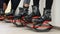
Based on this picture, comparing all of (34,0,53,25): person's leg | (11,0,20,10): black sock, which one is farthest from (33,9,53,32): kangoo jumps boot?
(11,0,20,10): black sock

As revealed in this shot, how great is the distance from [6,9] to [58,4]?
1189 millimetres

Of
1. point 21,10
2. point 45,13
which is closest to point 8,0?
point 21,10

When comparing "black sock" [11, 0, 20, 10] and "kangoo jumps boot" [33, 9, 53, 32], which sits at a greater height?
"black sock" [11, 0, 20, 10]

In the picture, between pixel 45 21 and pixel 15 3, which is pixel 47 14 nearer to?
pixel 45 21

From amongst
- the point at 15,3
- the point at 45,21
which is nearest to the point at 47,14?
the point at 45,21

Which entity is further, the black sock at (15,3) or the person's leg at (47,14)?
the black sock at (15,3)

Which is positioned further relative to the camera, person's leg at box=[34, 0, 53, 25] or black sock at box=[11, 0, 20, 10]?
black sock at box=[11, 0, 20, 10]

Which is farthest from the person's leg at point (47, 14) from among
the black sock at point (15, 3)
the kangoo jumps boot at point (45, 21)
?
the black sock at point (15, 3)

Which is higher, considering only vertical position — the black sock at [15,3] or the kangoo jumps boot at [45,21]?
the black sock at [15,3]

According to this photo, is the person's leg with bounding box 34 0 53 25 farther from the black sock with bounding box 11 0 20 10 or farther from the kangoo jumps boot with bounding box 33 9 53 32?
the black sock with bounding box 11 0 20 10

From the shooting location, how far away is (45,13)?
194 centimetres

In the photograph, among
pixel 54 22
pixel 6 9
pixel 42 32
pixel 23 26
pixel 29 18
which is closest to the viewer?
pixel 42 32

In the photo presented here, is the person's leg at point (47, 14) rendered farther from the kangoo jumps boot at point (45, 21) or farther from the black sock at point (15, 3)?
the black sock at point (15, 3)

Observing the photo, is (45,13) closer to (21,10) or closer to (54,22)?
(54,22)
